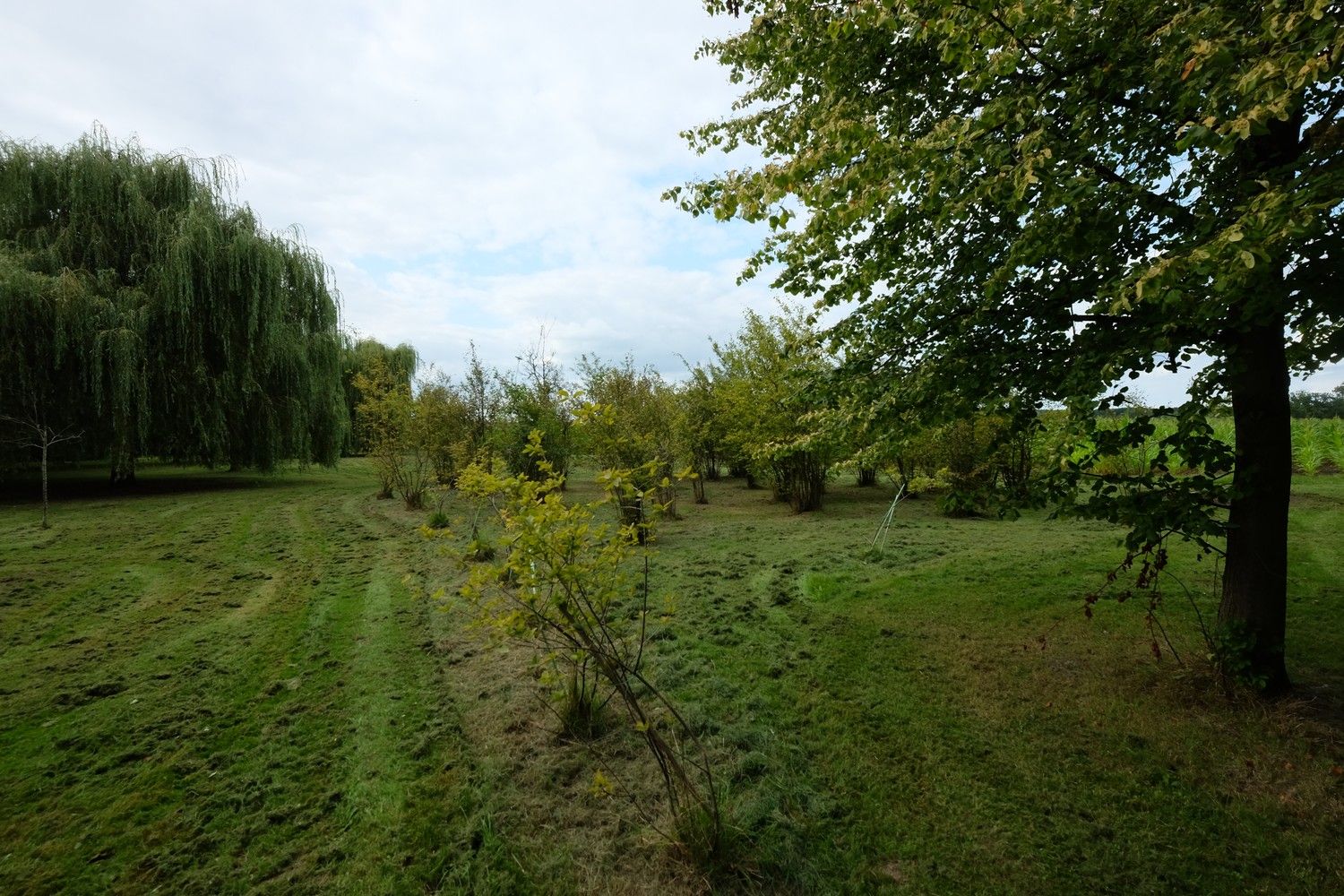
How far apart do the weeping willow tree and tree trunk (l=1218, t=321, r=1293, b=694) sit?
18046 mm

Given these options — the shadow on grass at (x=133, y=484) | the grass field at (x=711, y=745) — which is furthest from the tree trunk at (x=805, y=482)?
the shadow on grass at (x=133, y=484)

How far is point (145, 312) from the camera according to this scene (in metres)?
13.0

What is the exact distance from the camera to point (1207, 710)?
3451mm

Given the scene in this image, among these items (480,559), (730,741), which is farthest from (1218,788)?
(480,559)

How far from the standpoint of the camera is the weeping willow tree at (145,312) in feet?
40.0

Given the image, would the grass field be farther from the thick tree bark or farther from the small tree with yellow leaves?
the thick tree bark

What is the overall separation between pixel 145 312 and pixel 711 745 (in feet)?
53.9

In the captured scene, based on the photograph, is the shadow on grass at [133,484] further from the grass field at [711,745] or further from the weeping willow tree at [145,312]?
the grass field at [711,745]

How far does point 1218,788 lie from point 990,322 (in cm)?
286

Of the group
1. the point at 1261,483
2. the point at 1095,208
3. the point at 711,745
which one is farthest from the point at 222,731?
the point at 1261,483

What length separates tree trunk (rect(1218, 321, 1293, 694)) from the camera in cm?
329

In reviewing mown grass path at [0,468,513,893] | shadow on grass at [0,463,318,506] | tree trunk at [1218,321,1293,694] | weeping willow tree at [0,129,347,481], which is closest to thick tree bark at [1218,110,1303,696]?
tree trunk at [1218,321,1293,694]

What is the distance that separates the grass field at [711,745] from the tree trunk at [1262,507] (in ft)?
1.25

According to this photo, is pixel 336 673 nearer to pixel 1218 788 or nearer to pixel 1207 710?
pixel 1218 788
